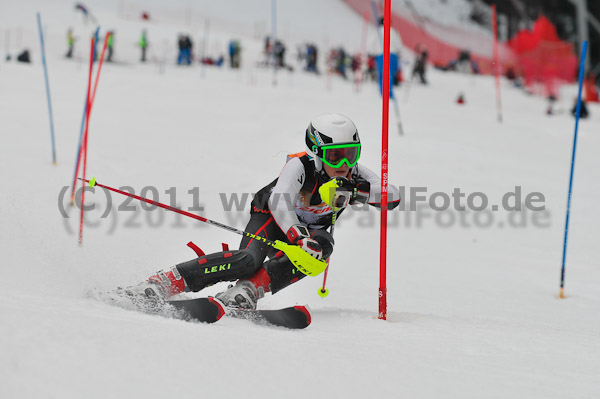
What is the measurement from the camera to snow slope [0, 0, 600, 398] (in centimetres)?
199

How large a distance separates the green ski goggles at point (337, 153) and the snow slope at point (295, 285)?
989mm

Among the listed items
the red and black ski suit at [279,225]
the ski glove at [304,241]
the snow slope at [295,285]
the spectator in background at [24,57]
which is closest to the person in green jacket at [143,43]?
the snow slope at [295,285]

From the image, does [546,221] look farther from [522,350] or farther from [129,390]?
[129,390]

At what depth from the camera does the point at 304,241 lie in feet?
10.8

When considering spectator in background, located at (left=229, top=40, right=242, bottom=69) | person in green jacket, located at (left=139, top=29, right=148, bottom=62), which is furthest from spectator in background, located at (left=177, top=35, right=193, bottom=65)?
spectator in background, located at (left=229, top=40, right=242, bottom=69)

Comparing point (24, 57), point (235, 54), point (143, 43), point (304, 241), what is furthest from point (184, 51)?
point (304, 241)

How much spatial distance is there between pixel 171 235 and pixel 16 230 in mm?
2285

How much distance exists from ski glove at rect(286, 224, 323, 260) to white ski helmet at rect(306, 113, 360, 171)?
1.61ft

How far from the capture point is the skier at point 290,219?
3287 millimetres

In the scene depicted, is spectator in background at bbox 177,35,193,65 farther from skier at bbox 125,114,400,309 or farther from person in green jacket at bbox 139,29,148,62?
skier at bbox 125,114,400,309

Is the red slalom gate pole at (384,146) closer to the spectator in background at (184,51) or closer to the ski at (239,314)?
the ski at (239,314)

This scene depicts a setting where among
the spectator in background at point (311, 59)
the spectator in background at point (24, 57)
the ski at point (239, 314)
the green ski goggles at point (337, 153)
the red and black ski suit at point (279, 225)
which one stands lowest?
the ski at point (239, 314)

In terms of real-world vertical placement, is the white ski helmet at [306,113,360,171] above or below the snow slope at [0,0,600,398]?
above

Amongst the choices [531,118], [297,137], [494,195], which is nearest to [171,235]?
[297,137]
